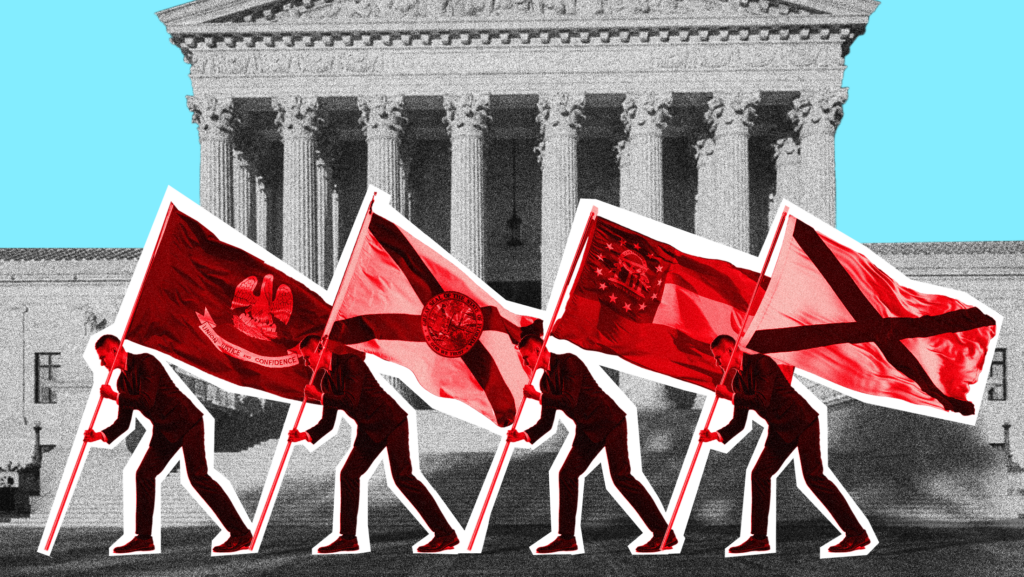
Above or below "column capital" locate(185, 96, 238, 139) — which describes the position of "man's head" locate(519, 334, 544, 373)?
below

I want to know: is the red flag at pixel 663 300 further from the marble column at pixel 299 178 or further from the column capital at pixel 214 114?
the column capital at pixel 214 114

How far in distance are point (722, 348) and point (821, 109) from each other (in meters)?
32.5

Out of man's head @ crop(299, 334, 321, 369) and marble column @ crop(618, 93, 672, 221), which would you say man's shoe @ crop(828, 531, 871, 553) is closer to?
man's head @ crop(299, 334, 321, 369)

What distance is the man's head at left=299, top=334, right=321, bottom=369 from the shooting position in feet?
52.7

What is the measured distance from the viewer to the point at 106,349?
15609 mm

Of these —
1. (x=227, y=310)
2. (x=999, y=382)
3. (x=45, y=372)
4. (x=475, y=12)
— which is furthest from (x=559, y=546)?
(x=45, y=372)

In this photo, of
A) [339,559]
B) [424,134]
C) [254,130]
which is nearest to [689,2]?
[424,134]

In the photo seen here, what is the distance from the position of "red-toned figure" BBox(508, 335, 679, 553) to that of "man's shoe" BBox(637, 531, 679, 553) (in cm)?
1

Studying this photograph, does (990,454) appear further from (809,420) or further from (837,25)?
(837,25)

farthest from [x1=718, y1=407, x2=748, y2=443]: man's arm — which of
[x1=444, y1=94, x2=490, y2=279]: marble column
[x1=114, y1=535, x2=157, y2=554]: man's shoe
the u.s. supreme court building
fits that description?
[x1=444, y1=94, x2=490, y2=279]: marble column

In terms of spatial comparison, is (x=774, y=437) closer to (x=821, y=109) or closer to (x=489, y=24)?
(x=821, y=109)

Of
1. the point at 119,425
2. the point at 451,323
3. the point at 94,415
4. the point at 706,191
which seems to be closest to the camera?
the point at 94,415

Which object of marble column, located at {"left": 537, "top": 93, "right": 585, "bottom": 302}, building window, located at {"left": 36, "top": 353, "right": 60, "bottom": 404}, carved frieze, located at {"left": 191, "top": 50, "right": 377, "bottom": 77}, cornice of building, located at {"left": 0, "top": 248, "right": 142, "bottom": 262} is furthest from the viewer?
cornice of building, located at {"left": 0, "top": 248, "right": 142, "bottom": 262}

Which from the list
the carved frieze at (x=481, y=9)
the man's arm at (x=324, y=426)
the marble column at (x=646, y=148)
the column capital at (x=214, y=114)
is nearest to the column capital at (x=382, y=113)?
the carved frieze at (x=481, y=9)
